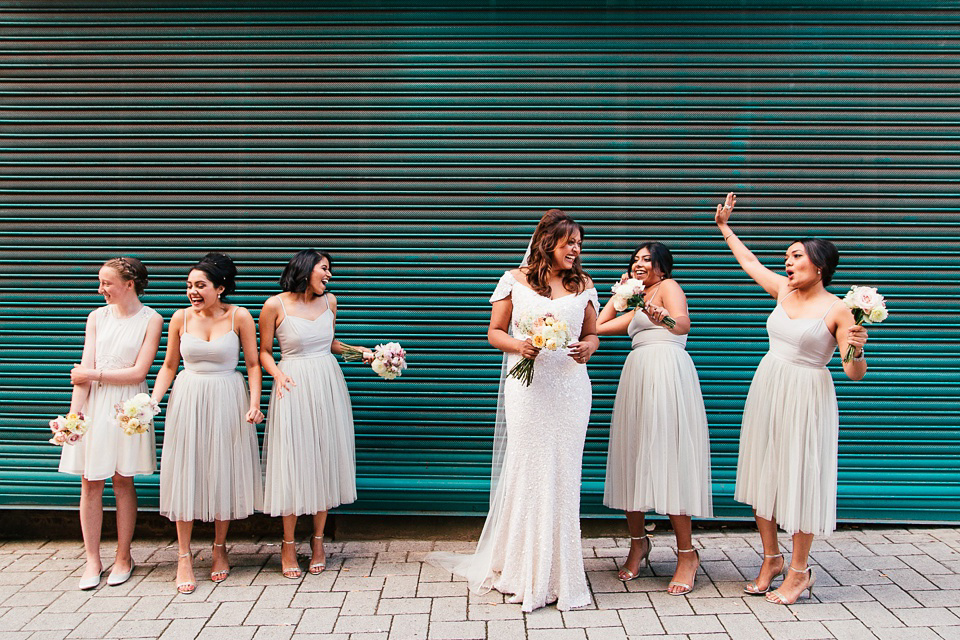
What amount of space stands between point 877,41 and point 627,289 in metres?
3.23

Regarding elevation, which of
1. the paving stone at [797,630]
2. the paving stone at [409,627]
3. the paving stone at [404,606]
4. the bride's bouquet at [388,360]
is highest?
the bride's bouquet at [388,360]

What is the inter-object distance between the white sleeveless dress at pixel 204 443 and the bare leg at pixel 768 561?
3.31 metres

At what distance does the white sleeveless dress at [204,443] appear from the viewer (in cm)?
479

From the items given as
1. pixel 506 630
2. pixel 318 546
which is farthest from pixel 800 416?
pixel 318 546

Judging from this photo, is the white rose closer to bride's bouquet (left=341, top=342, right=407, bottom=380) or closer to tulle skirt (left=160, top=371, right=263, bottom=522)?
bride's bouquet (left=341, top=342, right=407, bottom=380)

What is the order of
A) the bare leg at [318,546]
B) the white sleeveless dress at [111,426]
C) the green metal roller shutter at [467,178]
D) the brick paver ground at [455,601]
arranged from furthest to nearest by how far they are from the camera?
1. the green metal roller shutter at [467,178]
2. the bare leg at [318,546]
3. the white sleeveless dress at [111,426]
4. the brick paver ground at [455,601]

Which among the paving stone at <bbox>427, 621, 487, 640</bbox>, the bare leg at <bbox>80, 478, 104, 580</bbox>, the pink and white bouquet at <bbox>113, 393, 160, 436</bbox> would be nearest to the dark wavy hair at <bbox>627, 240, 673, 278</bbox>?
the paving stone at <bbox>427, 621, 487, 640</bbox>

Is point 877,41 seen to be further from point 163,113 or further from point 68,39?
point 68,39

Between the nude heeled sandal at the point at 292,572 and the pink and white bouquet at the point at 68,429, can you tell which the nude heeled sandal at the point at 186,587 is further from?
the pink and white bouquet at the point at 68,429

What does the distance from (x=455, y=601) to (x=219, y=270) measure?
102 inches

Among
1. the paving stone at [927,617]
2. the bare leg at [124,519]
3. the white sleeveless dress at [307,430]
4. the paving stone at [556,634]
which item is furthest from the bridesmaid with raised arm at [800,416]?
the bare leg at [124,519]

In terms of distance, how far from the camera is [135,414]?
4527 millimetres

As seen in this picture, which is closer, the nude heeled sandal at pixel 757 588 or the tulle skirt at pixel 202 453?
the nude heeled sandal at pixel 757 588

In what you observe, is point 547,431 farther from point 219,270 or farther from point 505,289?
point 219,270
